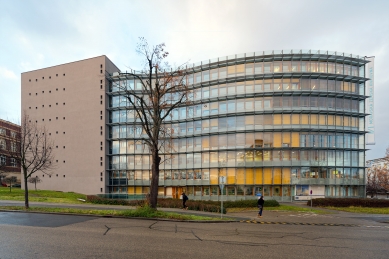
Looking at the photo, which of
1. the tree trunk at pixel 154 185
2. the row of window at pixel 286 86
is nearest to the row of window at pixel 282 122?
the row of window at pixel 286 86

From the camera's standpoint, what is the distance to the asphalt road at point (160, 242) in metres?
7.56

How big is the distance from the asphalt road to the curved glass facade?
25423 mm

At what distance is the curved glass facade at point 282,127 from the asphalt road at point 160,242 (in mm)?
25423

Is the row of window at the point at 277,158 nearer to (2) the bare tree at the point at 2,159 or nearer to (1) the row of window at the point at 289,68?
(1) the row of window at the point at 289,68

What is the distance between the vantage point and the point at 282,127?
123 ft

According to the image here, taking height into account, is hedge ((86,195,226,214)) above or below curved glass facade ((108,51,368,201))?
below

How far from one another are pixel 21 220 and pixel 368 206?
34.5 metres

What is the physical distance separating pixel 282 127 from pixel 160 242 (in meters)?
32.4

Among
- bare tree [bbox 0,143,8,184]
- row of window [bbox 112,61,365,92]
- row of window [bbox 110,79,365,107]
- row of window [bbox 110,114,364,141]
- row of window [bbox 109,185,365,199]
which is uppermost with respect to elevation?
row of window [bbox 112,61,365,92]

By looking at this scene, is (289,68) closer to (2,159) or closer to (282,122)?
(282,122)

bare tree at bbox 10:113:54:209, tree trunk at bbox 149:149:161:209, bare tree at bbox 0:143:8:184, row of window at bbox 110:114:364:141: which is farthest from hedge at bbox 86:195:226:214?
bare tree at bbox 0:143:8:184

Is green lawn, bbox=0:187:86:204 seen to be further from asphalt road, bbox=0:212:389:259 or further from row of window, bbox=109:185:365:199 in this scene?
row of window, bbox=109:185:365:199

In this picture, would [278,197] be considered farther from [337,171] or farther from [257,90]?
[257,90]

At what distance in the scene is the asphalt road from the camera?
7562 millimetres
